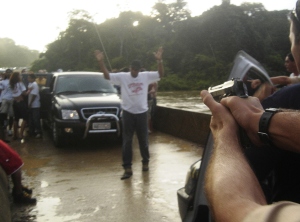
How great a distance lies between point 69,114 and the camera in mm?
10164

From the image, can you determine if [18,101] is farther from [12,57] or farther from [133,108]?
[12,57]

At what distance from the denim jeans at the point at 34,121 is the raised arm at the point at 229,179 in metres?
11.1

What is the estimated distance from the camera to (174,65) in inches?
1996

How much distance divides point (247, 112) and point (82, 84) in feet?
34.0

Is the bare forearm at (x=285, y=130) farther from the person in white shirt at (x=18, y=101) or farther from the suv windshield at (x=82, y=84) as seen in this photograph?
the person in white shirt at (x=18, y=101)

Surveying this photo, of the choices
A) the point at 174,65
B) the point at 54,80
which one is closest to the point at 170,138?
the point at 54,80

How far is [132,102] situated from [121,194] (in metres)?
1.63

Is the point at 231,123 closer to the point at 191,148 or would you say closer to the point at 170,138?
the point at 191,148

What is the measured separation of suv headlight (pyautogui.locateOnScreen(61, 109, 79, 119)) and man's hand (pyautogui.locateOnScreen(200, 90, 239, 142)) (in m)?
8.79

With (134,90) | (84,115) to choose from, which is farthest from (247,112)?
(84,115)

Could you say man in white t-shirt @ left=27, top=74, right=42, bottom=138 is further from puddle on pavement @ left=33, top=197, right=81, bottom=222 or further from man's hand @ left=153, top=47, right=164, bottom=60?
puddle on pavement @ left=33, top=197, right=81, bottom=222

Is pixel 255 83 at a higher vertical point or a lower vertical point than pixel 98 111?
higher

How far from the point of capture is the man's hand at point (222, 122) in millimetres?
1394

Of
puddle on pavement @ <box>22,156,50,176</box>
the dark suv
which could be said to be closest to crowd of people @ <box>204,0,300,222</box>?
puddle on pavement @ <box>22,156,50,176</box>
